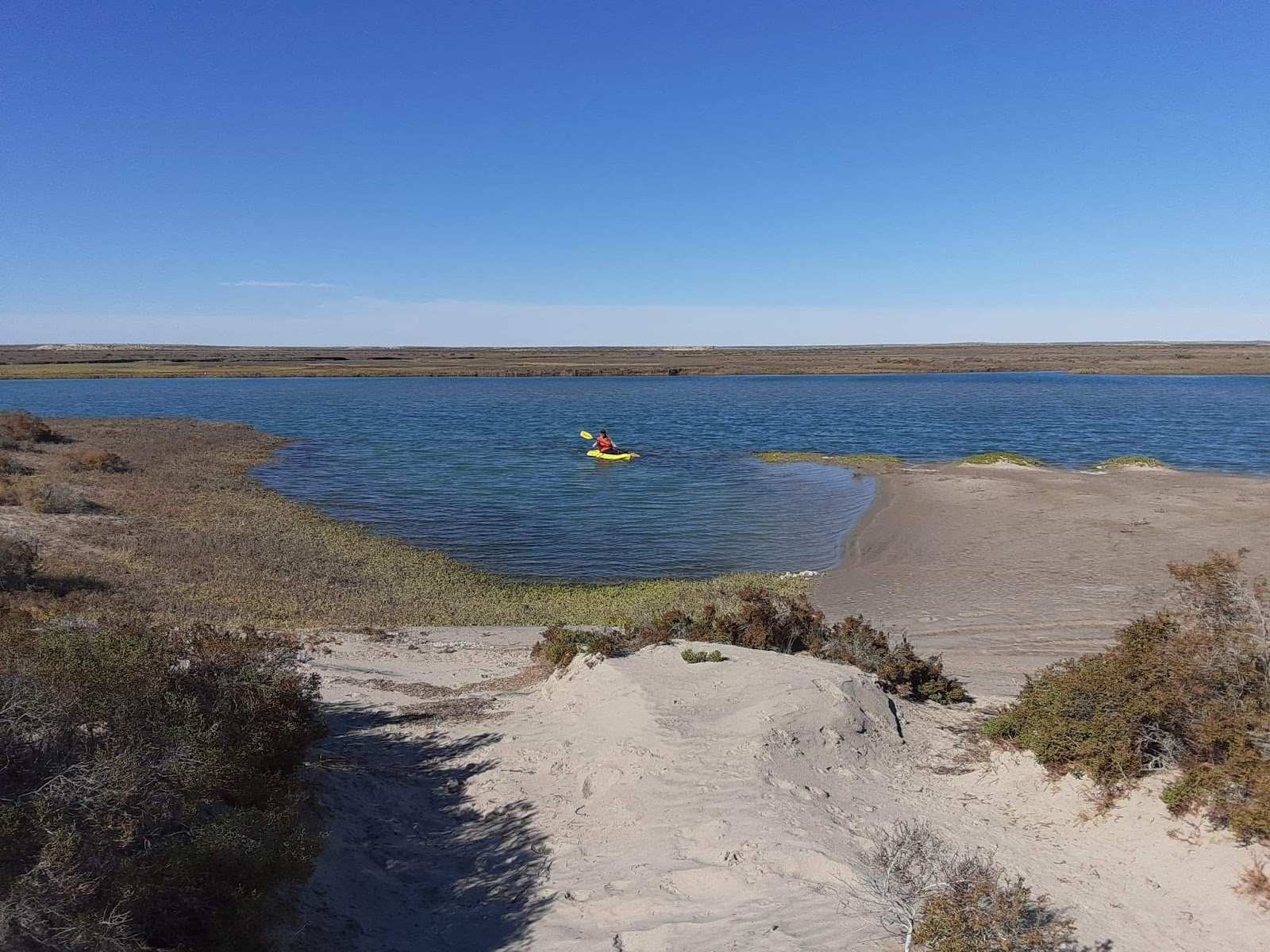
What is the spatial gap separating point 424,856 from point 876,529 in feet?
67.5

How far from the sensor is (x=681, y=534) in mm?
24938

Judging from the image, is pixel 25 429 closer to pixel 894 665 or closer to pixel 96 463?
pixel 96 463

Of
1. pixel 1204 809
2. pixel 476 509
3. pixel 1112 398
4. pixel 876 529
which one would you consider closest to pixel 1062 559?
pixel 876 529

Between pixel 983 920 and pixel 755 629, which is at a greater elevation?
pixel 983 920

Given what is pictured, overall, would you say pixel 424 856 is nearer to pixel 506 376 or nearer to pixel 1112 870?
pixel 1112 870

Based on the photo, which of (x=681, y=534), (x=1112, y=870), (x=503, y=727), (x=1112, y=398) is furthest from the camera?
(x=1112, y=398)

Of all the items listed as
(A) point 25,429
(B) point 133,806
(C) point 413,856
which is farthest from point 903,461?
(A) point 25,429

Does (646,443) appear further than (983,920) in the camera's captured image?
Yes

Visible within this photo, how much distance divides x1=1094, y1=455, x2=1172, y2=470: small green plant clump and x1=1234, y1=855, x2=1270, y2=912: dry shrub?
3337 centimetres

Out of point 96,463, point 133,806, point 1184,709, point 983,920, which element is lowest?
point 983,920

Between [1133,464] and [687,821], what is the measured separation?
3575 centimetres

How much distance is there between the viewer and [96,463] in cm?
2947

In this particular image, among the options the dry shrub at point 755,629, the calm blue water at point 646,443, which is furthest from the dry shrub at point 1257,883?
the calm blue water at point 646,443

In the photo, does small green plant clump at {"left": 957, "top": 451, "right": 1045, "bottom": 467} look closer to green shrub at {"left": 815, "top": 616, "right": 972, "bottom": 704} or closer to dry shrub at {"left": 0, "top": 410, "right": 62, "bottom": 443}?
green shrub at {"left": 815, "top": 616, "right": 972, "bottom": 704}
